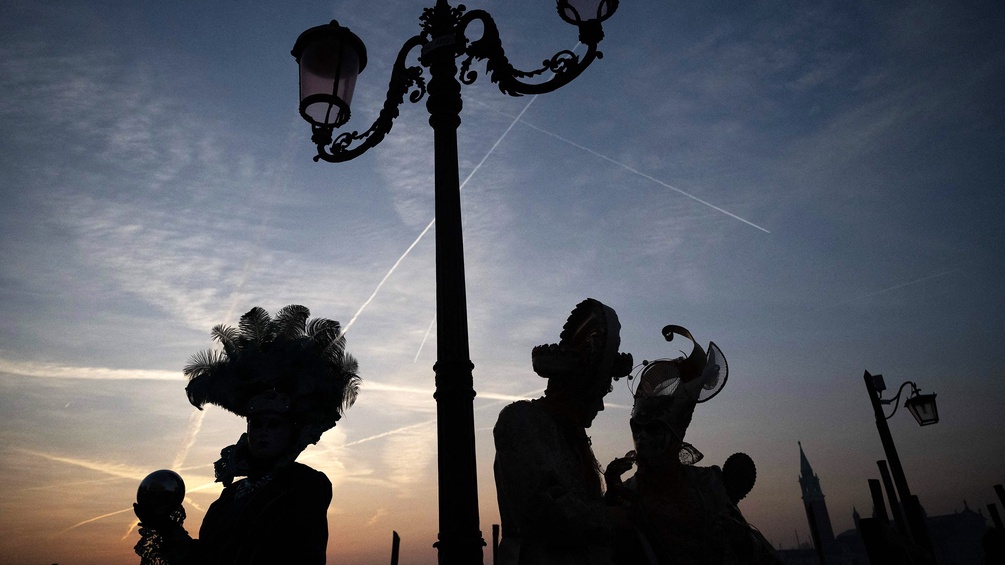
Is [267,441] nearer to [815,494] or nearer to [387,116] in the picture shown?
[387,116]

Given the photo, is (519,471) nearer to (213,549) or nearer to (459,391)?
(459,391)

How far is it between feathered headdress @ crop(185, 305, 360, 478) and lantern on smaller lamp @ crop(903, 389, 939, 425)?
1342cm

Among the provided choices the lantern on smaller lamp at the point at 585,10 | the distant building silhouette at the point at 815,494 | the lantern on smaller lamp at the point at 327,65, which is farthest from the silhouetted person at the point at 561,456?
the distant building silhouette at the point at 815,494

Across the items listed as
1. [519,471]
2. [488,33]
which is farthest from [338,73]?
[519,471]

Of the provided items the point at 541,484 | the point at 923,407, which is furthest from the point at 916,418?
the point at 541,484

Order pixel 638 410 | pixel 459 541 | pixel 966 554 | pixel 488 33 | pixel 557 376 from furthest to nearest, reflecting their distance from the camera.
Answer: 1. pixel 966 554
2. pixel 488 33
3. pixel 638 410
4. pixel 557 376
5. pixel 459 541

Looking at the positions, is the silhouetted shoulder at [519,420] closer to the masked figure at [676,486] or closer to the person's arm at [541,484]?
the person's arm at [541,484]

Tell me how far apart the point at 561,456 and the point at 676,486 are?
123 cm

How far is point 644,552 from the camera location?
3.06m

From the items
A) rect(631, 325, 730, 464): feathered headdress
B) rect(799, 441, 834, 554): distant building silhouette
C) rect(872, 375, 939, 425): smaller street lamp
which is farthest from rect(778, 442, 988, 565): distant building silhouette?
rect(631, 325, 730, 464): feathered headdress

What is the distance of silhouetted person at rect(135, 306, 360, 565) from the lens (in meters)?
2.99

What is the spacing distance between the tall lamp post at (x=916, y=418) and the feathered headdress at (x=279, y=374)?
1167 centimetres

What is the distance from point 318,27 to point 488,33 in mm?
1193

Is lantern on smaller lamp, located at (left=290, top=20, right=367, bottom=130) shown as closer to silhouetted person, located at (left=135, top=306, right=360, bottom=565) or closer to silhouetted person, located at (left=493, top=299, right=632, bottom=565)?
silhouetted person, located at (left=135, top=306, right=360, bottom=565)
